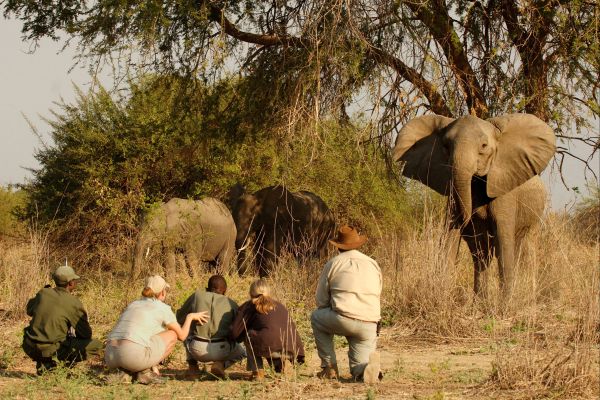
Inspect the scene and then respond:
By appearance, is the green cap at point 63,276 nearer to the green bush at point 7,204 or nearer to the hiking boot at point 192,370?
the hiking boot at point 192,370

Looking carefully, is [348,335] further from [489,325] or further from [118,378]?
[489,325]

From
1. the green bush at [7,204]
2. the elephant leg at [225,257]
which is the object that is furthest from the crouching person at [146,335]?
the green bush at [7,204]

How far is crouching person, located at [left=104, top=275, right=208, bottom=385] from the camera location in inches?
354

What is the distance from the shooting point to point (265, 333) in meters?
9.23

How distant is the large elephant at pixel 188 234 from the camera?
58.6 feet

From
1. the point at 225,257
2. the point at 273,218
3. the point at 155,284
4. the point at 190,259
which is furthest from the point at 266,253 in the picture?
the point at 155,284

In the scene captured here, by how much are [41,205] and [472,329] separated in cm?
1201

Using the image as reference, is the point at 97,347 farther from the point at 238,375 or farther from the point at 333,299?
the point at 333,299

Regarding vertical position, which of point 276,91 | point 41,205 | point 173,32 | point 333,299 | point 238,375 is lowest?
point 238,375

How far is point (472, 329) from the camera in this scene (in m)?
11.5

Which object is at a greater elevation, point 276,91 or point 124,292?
point 276,91

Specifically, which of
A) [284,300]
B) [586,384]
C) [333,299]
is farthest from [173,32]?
[586,384]

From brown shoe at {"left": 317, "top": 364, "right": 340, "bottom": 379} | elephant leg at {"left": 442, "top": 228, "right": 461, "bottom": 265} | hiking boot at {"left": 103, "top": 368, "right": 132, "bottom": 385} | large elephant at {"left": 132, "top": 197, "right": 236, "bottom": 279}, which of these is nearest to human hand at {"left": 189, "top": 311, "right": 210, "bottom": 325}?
hiking boot at {"left": 103, "top": 368, "right": 132, "bottom": 385}

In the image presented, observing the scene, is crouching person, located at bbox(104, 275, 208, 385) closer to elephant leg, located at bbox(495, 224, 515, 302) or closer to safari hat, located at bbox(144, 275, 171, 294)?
safari hat, located at bbox(144, 275, 171, 294)
